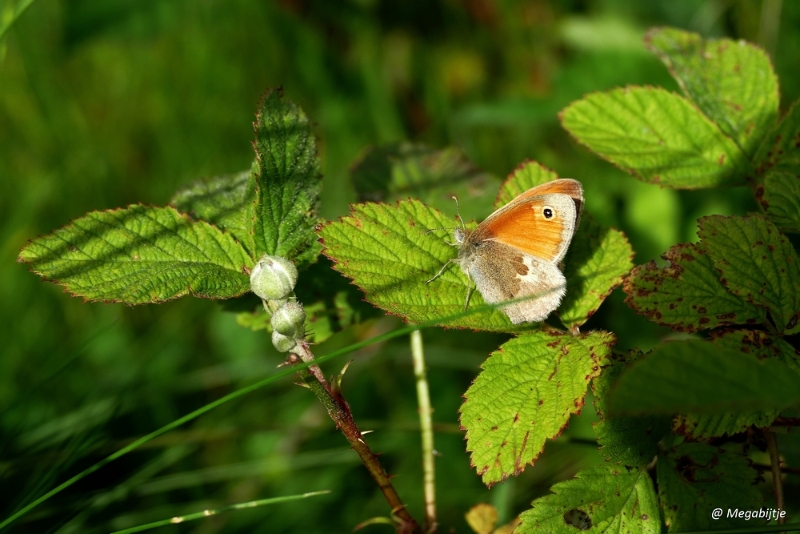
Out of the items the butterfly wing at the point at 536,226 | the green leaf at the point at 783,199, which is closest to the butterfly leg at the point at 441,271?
the butterfly wing at the point at 536,226

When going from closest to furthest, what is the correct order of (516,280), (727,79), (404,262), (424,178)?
1. (404,262)
2. (516,280)
3. (727,79)
4. (424,178)

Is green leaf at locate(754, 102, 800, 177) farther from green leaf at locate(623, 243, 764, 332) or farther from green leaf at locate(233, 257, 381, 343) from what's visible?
green leaf at locate(233, 257, 381, 343)

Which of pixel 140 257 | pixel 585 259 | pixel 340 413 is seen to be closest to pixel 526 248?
pixel 585 259

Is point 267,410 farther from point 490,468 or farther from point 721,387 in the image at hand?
point 721,387

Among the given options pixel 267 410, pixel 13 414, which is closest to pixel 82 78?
pixel 13 414

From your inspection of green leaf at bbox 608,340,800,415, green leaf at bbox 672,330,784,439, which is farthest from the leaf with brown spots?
green leaf at bbox 608,340,800,415

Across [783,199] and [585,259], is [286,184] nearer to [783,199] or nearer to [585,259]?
[585,259]
